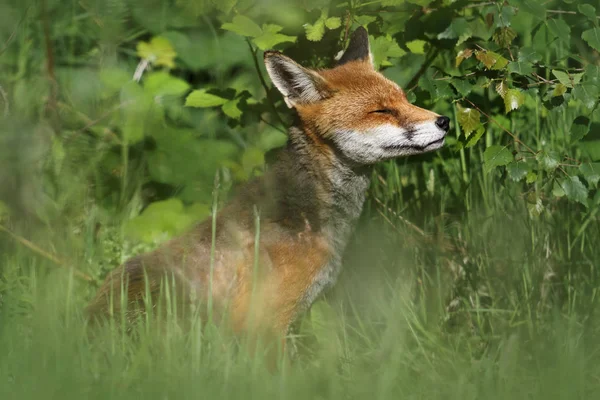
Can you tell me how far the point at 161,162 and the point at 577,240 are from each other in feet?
9.32

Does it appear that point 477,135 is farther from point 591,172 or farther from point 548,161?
point 591,172

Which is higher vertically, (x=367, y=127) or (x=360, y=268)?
(x=367, y=127)

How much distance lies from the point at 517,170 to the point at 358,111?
1017 mm

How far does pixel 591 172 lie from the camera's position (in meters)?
4.26

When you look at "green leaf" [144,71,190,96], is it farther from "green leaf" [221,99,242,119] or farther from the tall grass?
the tall grass

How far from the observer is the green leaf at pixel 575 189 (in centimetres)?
421

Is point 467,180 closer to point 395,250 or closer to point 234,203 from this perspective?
point 395,250

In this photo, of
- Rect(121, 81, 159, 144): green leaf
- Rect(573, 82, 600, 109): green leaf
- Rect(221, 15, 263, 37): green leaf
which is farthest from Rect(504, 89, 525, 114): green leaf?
Rect(121, 81, 159, 144): green leaf

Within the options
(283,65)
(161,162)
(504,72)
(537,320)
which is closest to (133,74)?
(161,162)

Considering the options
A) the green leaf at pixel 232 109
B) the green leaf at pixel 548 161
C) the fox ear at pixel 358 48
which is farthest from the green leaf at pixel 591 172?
the green leaf at pixel 232 109

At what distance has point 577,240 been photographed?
5.11 metres

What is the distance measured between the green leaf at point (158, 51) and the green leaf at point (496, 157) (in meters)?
3.11

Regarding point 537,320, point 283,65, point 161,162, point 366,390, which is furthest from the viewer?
point 161,162

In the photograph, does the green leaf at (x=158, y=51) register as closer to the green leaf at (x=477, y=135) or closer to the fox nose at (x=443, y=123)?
the fox nose at (x=443, y=123)
